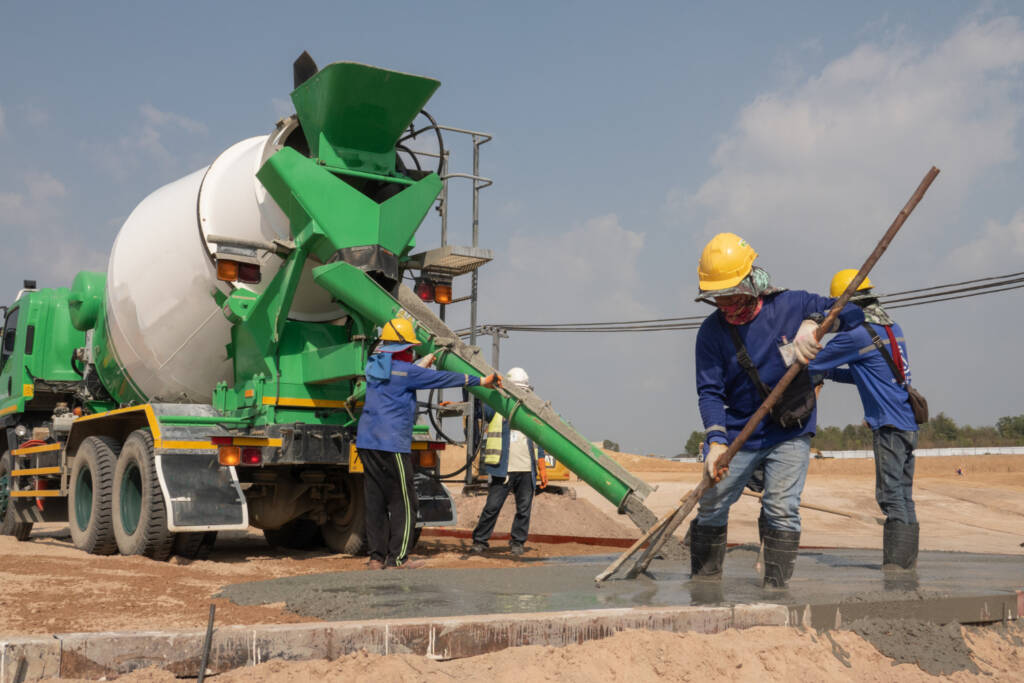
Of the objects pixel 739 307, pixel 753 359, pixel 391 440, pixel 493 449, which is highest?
pixel 739 307

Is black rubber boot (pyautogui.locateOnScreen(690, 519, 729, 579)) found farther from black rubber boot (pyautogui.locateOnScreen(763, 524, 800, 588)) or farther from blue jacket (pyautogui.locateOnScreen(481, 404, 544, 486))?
blue jacket (pyautogui.locateOnScreen(481, 404, 544, 486))

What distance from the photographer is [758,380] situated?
5.25 metres

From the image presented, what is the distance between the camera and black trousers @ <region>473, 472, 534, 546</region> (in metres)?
8.66

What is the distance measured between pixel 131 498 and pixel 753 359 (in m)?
5.62

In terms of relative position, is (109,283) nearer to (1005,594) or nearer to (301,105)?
(301,105)

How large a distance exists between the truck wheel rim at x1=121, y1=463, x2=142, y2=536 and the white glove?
5.68m

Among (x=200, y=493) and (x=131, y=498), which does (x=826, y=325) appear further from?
(x=131, y=498)

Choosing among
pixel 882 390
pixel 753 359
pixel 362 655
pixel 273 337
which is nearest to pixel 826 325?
pixel 753 359

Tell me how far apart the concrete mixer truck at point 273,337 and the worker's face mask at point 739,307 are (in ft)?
6.51

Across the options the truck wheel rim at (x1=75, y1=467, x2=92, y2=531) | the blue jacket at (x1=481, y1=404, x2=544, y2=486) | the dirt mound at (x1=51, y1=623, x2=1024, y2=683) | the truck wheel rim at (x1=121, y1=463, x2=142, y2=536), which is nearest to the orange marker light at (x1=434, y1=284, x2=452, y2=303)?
the blue jacket at (x1=481, y1=404, x2=544, y2=486)

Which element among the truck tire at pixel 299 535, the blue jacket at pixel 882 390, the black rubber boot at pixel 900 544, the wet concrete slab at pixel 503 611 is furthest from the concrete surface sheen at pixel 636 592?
the truck tire at pixel 299 535

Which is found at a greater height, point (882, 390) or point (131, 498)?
point (882, 390)

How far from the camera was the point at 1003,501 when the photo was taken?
61.1 feet

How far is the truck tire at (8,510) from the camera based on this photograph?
1141 cm
